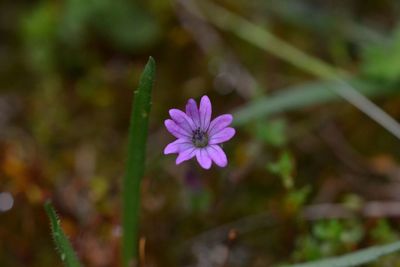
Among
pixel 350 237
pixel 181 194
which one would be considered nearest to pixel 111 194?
pixel 181 194

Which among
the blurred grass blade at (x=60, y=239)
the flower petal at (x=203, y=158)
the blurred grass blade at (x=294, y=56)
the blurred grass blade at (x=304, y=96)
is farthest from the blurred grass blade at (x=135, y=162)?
the blurred grass blade at (x=294, y=56)

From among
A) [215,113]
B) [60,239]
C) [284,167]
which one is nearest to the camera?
[60,239]

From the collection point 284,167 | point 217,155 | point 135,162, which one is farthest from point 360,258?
point 135,162

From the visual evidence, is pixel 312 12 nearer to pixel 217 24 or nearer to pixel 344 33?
pixel 344 33

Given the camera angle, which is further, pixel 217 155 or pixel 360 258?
pixel 360 258

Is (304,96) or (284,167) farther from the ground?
(304,96)

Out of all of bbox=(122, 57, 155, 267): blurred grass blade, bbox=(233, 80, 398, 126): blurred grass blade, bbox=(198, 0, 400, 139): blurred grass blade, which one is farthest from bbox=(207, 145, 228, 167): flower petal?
bbox=(198, 0, 400, 139): blurred grass blade

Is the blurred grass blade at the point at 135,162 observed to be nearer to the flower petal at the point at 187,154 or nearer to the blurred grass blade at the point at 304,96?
the flower petal at the point at 187,154

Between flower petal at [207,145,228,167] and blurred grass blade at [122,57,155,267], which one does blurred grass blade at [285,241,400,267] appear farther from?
blurred grass blade at [122,57,155,267]

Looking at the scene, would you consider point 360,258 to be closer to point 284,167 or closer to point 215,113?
point 284,167
